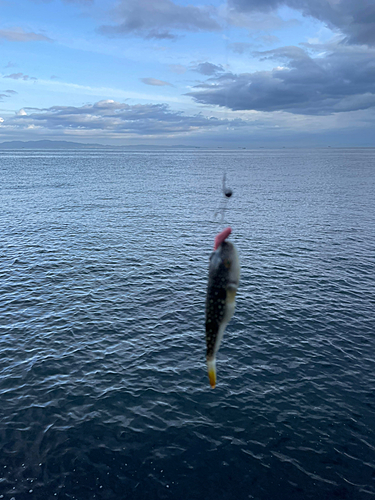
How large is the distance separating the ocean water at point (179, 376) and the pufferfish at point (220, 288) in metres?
13.8

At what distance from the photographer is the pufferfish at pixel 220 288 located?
16.4ft

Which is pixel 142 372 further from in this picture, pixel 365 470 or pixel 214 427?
pixel 365 470

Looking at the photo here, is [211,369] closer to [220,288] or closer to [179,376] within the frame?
[220,288]

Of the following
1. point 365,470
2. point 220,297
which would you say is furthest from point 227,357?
point 220,297

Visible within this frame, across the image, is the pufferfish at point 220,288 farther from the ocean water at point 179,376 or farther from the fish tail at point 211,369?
the ocean water at point 179,376

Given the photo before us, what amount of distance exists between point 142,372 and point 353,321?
63.3ft

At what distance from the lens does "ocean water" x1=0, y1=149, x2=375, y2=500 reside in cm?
1714

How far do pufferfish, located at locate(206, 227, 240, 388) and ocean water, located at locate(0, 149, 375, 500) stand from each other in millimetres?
13833

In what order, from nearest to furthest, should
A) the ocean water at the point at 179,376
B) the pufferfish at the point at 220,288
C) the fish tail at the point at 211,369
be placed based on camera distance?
the pufferfish at the point at 220,288, the fish tail at the point at 211,369, the ocean water at the point at 179,376

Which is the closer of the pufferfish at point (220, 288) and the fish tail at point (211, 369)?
the pufferfish at point (220, 288)

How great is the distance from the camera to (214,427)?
19859 mm

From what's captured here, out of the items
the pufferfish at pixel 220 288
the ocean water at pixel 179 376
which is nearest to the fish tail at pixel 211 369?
the pufferfish at pixel 220 288

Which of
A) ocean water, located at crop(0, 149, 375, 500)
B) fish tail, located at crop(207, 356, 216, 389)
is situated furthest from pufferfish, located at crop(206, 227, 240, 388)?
ocean water, located at crop(0, 149, 375, 500)

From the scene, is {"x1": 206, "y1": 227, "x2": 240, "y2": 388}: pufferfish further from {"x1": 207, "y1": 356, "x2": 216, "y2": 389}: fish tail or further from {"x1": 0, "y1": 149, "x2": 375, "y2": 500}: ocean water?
{"x1": 0, "y1": 149, "x2": 375, "y2": 500}: ocean water
